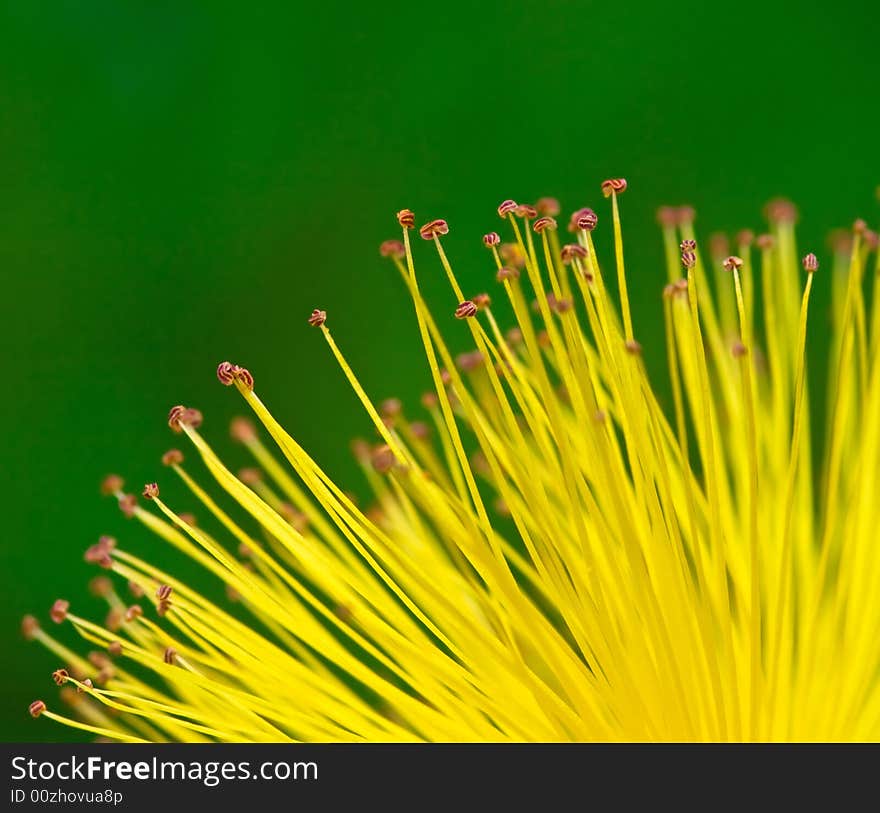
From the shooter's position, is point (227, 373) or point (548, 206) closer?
point (227, 373)

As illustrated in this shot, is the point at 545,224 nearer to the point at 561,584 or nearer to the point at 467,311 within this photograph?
the point at 467,311

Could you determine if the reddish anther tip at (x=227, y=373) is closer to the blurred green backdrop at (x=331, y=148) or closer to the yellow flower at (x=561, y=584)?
the yellow flower at (x=561, y=584)

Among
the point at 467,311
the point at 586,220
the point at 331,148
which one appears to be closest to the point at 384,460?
the point at 467,311

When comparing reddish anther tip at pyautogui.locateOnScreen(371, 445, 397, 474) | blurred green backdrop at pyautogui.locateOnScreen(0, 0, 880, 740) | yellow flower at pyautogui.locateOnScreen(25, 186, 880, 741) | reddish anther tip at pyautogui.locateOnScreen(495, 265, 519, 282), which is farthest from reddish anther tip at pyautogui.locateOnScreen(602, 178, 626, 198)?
blurred green backdrop at pyautogui.locateOnScreen(0, 0, 880, 740)

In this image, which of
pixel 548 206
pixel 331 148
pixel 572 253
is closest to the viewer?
pixel 572 253

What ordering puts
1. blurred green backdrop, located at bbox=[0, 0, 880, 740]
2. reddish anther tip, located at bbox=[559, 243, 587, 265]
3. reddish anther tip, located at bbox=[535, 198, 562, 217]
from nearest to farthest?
reddish anther tip, located at bbox=[559, 243, 587, 265], reddish anther tip, located at bbox=[535, 198, 562, 217], blurred green backdrop, located at bbox=[0, 0, 880, 740]

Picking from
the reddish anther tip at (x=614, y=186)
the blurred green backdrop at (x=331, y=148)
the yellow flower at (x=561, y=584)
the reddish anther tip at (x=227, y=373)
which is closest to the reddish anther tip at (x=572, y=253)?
the yellow flower at (x=561, y=584)

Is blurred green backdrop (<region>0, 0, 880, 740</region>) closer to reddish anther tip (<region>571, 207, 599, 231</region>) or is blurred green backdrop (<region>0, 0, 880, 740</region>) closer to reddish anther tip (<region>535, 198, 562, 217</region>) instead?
reddish anther tip (<region>535, 198, 562, 217</region>)
